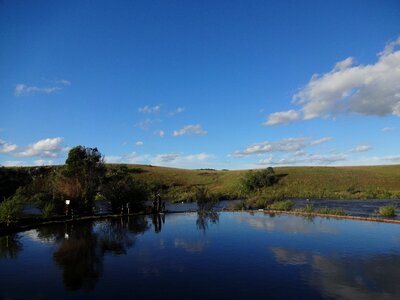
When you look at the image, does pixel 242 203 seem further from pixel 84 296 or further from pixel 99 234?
pixel 84 296

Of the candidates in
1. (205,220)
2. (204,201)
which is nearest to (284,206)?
(204,201)

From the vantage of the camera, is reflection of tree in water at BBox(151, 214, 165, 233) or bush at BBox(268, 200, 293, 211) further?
bush at BBox(268, 200, 293, 211)

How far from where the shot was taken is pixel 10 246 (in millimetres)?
16719

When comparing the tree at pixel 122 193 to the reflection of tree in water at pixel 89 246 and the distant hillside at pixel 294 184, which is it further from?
the distant hillside at pixel 294 184

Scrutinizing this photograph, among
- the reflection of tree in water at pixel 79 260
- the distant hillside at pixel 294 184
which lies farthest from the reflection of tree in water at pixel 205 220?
the distant hillside at pixel 294 184

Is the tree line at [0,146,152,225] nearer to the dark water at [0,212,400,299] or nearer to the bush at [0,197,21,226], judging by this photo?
the bush at [0,197,21,226]

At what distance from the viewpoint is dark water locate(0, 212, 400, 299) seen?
10125mm

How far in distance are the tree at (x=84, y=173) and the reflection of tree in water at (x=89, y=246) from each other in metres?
3.50

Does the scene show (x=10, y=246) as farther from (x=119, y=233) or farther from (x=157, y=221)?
(x=157, y=221)

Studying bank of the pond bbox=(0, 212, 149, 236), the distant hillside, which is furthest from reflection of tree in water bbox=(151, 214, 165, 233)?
the distant hillside

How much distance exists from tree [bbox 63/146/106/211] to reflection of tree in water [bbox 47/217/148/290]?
3498mm

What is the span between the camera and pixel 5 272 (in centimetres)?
1223

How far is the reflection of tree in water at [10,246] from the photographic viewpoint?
1486 cm

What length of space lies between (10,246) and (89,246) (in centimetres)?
354
